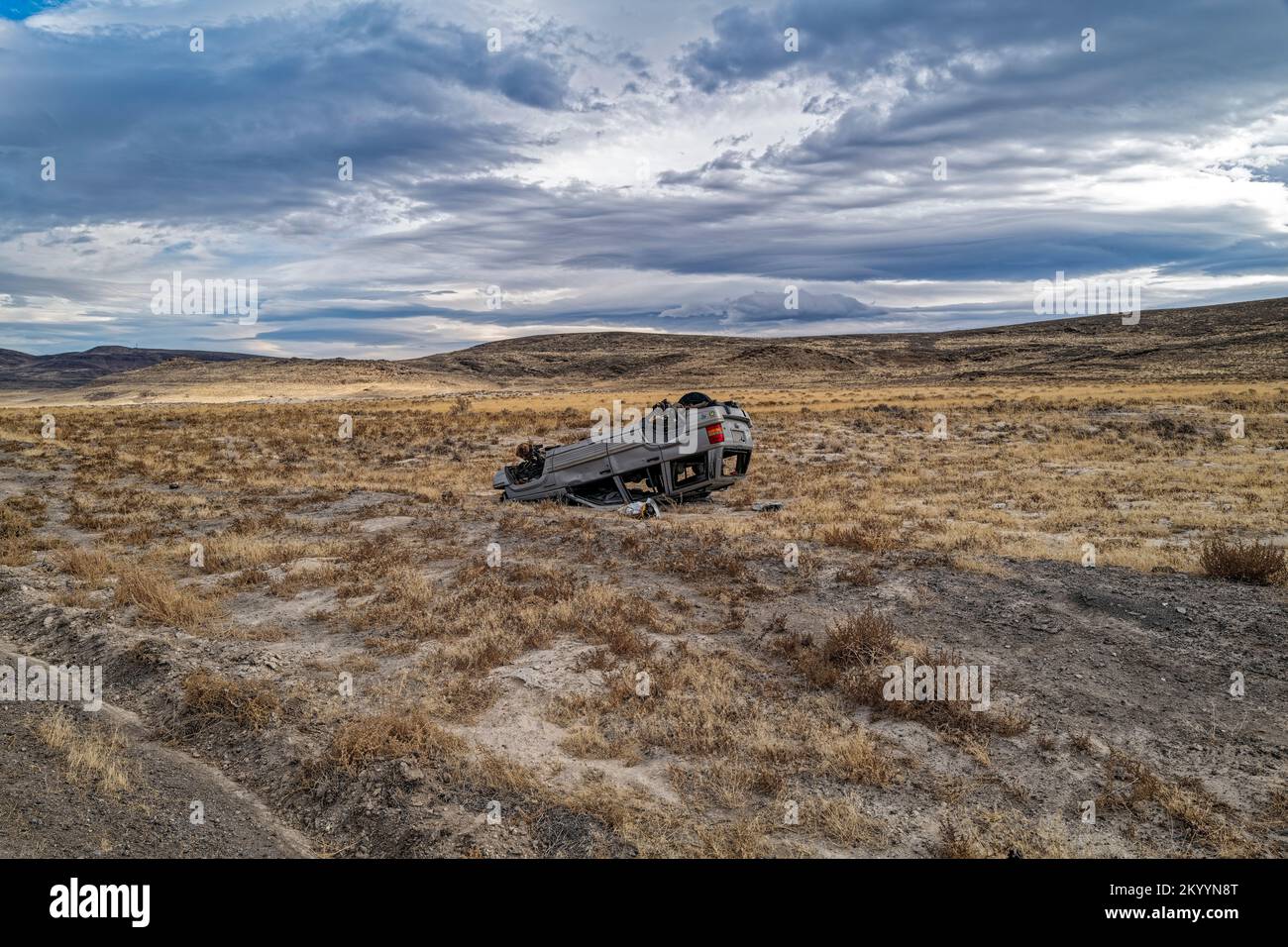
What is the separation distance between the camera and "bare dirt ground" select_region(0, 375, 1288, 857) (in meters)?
4.75

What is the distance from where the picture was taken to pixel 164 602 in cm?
915

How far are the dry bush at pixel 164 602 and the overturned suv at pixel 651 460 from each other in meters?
7.85

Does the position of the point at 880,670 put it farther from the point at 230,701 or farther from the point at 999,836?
the point at 230,701

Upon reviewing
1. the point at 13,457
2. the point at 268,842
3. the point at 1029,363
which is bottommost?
the point at 268,842

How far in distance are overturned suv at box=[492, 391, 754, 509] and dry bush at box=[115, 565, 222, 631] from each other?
785 cm

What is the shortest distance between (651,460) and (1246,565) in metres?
9.87

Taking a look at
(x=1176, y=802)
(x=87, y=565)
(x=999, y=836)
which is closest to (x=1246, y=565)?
(x=1176, y=802)

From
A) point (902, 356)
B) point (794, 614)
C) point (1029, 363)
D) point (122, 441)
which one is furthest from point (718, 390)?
point (794, 614)

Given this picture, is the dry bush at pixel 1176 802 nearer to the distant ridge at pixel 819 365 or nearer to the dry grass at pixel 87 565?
the dry grass at pixel 87 565

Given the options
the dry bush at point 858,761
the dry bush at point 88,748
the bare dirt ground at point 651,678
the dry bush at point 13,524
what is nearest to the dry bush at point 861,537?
the bare dirt ground at point 651,678

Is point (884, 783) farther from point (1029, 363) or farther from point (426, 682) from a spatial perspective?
point (1029, 363)

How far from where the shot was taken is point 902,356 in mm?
118000

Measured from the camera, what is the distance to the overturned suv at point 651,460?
606 inches

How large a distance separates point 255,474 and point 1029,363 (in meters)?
93.9
